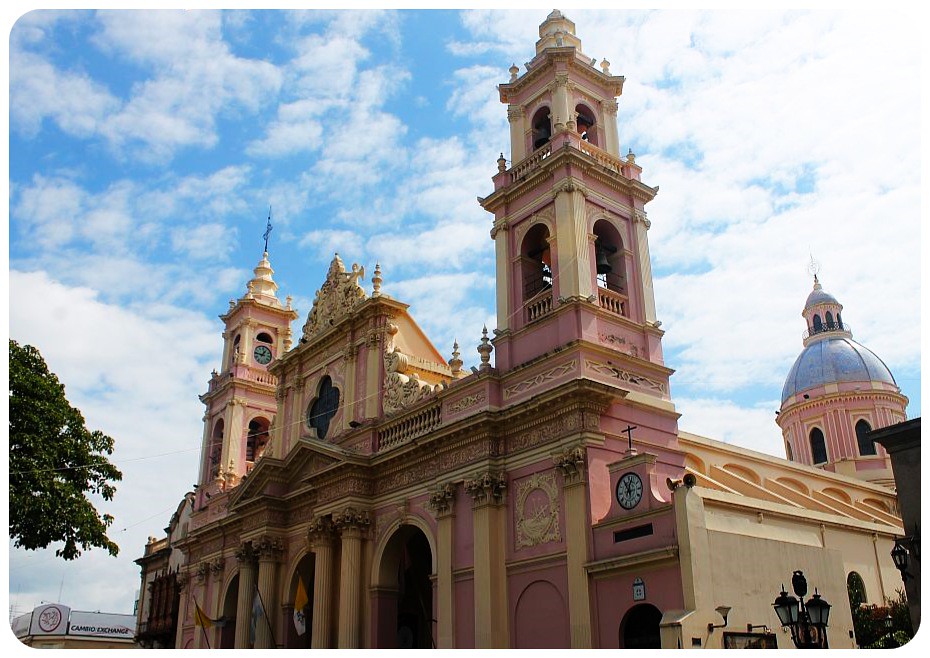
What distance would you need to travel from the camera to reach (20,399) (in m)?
20.4

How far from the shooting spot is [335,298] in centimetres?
3244

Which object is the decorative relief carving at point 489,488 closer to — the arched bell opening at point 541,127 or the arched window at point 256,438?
the arched bell opening at point 541,127

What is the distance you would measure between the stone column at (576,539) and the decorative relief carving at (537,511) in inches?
18.8

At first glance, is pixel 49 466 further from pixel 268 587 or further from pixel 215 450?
pixel 215 450

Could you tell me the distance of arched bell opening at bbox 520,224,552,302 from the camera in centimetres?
2528

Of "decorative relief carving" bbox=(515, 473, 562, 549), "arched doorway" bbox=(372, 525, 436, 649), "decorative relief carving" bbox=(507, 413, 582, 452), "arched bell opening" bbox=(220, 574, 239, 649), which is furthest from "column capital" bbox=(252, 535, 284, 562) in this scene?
"decorative relief carving" bbox=(515, 473, 562, 549)

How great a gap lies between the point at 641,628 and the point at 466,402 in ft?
26.6

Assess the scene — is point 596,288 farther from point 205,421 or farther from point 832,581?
point 205,421

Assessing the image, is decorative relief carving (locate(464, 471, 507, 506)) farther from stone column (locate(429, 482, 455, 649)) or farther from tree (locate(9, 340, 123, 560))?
tree (locate(9, 340, 123, 560))

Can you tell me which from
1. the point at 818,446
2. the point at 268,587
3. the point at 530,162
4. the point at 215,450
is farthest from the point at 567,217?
the point at 818,446

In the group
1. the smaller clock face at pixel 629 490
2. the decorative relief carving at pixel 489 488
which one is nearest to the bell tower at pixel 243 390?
the decorative relief carving at pixel 489 488

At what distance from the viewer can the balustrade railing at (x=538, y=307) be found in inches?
930

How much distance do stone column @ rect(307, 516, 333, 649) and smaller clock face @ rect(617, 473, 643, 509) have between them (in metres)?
10.9
